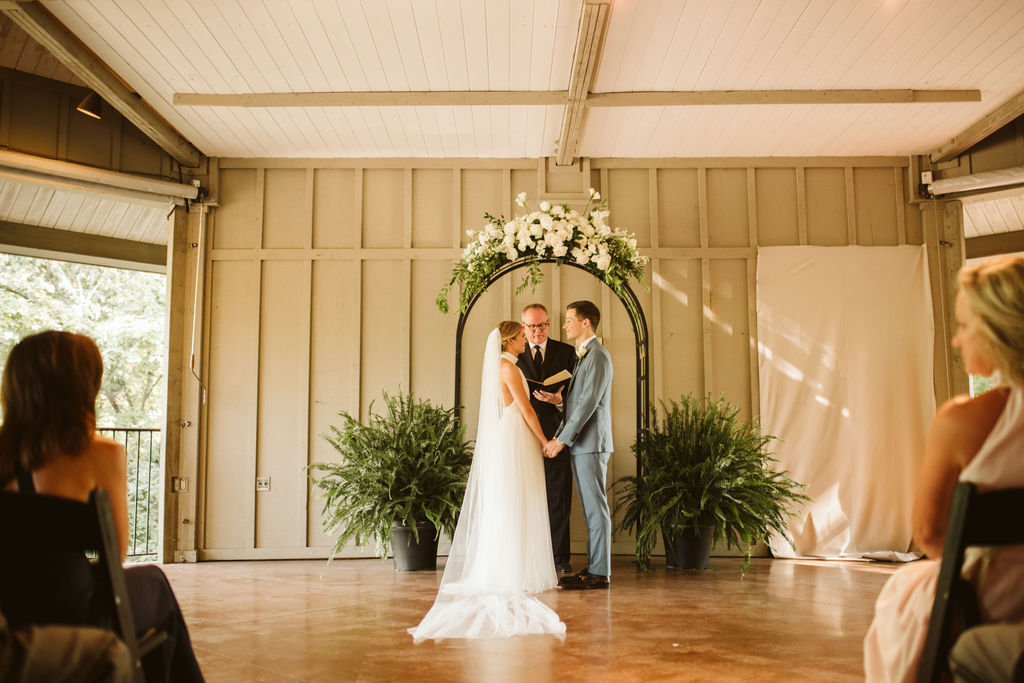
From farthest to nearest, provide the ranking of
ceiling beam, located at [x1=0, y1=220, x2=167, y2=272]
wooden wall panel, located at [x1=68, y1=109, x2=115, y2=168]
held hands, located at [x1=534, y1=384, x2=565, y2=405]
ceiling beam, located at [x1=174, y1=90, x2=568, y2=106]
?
ceiling beam, located at [x1=0, y1=220, x2=167, y2=272]
wooden wall panel, located at [x1=68, y1=109, x2=115, y2=168]
held hands, located at [x1=534, y1=384, x2=565, y2=405]
ceiling beam, located at [x1=174, y1=90, x2=568, y2=106]

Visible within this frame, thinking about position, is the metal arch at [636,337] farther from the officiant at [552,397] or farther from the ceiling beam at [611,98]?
the ceiling beam at [611,98]

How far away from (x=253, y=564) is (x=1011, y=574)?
6036 mm

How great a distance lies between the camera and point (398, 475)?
6.02 metres

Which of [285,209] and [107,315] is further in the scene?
[107,315]

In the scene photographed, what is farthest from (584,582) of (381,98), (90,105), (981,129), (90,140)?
(90,140)

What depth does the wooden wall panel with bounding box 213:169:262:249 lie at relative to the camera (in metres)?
7.08

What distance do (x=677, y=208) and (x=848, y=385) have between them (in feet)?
7.33

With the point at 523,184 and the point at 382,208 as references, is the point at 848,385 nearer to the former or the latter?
the point at 523,184

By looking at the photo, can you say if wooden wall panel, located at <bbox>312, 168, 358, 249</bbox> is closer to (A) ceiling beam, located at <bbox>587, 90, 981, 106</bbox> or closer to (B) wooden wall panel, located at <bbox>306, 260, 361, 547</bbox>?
(B) wooden wall panel, located at <bbox>306, 260, 361, 547</bbox>

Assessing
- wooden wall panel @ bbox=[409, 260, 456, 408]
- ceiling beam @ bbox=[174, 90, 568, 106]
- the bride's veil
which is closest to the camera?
the bride's veil

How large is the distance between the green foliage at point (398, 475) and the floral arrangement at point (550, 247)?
1.10 m

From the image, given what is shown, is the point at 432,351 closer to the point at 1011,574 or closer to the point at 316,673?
the point at 316,673

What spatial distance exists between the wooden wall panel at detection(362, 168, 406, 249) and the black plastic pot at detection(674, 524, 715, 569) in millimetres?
3587

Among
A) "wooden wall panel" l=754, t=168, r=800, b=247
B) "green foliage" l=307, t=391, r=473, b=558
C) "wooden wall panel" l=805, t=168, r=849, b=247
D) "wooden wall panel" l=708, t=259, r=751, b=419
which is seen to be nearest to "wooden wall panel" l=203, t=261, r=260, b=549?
"green foliage" l=307, t=391, r=473, b=558
